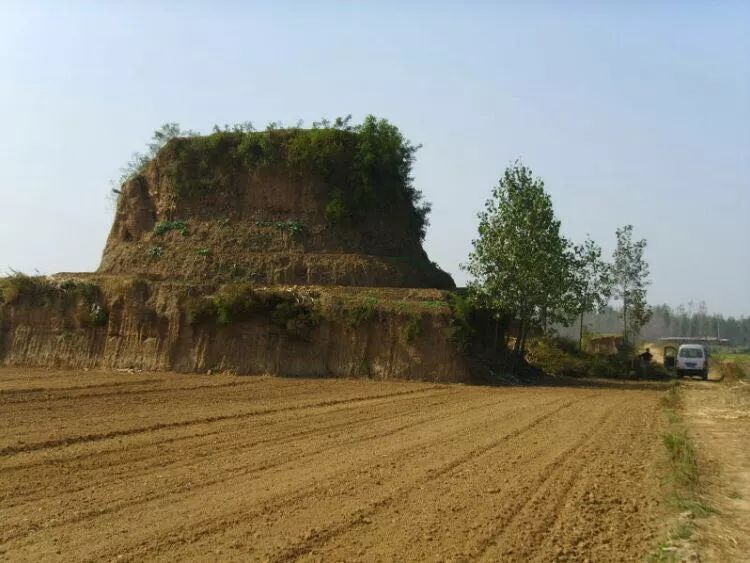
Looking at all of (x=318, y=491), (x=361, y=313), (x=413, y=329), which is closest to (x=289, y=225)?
(x=361, y=313)

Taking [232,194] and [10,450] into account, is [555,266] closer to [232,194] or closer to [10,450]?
[232,194]

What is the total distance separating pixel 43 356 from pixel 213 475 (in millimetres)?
24988

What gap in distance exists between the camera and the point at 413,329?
28734 millimetres

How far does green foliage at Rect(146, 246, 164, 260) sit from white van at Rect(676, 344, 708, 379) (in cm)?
2915

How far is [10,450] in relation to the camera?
1163cm

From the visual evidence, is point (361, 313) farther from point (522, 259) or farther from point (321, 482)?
point (321, 482)

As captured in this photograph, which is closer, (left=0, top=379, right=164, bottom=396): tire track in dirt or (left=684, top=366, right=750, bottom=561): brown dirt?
(left=684, top=366, right=750, bottom=561): brown dirt

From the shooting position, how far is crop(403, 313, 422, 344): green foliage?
2870cm

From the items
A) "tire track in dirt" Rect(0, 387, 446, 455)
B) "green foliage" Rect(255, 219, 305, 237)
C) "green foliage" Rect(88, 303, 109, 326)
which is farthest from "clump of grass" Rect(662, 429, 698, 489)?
"green foliage" Rect(255, 219, 305, 237)

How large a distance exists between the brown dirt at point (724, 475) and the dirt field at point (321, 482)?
0.64 m

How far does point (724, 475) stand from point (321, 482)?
6251 millimetres

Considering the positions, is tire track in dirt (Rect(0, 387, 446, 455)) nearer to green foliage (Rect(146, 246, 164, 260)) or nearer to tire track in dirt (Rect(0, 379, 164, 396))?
tire track in dirt (Rect(0, 379, 164, 396))

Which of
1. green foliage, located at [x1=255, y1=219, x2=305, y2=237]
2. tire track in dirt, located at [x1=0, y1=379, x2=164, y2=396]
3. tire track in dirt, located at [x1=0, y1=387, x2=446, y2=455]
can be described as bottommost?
tire track in dirt, located at [x1=0, y1=379, x2=164, y2=396]

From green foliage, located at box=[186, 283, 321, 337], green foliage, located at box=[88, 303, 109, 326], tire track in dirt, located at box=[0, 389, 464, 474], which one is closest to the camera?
tire track in dirt, located at box=[0, 389, 464, 474]
